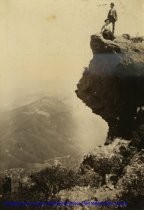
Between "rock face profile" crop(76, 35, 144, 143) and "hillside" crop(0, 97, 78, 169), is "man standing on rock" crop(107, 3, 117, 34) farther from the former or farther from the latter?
"hillside" crop(0, 97, 78, 169)

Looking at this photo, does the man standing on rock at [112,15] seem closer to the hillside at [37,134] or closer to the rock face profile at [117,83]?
the rock face profile at [117,83]

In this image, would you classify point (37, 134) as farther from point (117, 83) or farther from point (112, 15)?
point (112, 15)

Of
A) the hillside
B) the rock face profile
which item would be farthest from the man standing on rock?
the hillside

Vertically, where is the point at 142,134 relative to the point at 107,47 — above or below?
below

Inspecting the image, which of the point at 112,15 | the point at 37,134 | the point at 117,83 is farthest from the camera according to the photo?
the point at 37,134

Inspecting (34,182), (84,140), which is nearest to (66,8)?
(34,182)

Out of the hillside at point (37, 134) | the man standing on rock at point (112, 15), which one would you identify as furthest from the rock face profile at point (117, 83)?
the hillside at point (37, 134)

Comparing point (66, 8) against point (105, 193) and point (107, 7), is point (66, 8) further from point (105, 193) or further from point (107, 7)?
point (105, 193)

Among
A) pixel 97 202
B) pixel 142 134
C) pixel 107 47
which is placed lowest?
pixel 97 202

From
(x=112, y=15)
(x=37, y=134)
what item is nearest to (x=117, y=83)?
(x=112, y=15)
